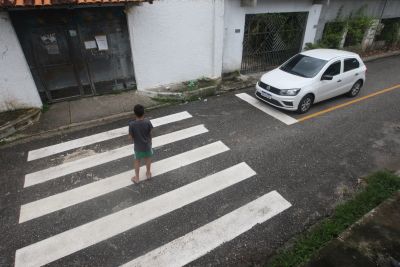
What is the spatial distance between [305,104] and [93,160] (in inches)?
276

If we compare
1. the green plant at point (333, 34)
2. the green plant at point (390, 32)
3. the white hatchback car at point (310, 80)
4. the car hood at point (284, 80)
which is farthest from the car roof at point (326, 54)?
the green plant at point (390, 32)

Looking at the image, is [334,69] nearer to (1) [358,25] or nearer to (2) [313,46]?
(2) [313,46]

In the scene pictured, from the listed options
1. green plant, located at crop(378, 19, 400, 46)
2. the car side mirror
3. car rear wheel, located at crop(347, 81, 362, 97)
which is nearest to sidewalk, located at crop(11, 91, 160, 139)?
the car side mirror

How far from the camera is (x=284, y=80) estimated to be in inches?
348

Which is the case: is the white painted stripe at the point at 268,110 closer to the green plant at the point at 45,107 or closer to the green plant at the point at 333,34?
the green plant at the point at 45,107

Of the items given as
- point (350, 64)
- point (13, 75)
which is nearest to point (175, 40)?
point (13, 75)

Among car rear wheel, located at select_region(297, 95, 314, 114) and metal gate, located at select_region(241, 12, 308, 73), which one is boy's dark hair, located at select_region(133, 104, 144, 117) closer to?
car rear wheel, located at select_region(297, 95, 314, 114)

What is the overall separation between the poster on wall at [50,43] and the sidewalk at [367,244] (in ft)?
30.7

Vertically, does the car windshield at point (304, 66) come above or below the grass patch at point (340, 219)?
above

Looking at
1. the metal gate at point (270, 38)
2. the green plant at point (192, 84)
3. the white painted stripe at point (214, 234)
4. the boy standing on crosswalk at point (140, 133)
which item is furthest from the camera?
the metal gate at point (270, 38)

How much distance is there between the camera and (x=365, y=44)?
646 inches

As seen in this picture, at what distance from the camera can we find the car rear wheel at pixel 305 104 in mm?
8693

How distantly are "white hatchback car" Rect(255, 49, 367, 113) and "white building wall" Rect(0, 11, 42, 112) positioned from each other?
7.77 meters

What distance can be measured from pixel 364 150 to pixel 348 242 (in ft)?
11.8
